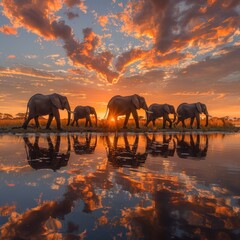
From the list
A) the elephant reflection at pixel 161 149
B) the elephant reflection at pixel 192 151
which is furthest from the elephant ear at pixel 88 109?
the elephant reflection at pixel 192 151

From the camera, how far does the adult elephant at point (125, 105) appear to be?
27.0m

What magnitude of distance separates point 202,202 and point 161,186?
1003 millimetres

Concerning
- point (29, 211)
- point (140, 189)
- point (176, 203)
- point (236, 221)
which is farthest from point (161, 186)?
point (29, 211)

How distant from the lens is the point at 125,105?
1077 inches

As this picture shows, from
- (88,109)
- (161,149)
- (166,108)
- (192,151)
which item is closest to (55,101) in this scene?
(88,109)

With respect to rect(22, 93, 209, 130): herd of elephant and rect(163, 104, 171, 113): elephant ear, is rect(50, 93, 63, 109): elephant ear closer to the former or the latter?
rect(22, 93, 209, 130): herd of elephant

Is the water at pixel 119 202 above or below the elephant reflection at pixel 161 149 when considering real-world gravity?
below

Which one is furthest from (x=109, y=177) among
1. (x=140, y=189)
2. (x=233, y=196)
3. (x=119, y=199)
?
(x=233, y=196)

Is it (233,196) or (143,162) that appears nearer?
(233,196)

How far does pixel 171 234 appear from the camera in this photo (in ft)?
9.02

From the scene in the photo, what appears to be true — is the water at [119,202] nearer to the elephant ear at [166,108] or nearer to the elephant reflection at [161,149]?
the elephant reflection at [161,149]

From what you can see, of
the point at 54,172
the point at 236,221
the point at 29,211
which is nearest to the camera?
the point at 236,221

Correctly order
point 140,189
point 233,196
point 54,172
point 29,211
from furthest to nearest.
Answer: point 54,172 → point 140,189 → point 233,196 → point 29,211

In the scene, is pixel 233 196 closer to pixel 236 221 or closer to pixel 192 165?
pixel 236 221
